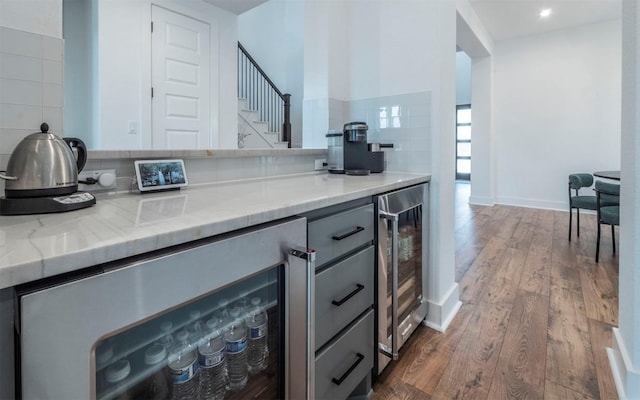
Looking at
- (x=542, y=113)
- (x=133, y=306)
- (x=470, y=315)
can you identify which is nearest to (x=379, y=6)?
(x=470, y=315)

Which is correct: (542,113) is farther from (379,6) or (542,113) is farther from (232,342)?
(232,342)

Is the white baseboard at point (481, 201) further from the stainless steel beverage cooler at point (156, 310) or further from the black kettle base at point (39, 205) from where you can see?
the black kettle base at point (39, 205)

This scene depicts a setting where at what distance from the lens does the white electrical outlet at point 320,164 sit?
2148 millimetres

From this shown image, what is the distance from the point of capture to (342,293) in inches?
45.8

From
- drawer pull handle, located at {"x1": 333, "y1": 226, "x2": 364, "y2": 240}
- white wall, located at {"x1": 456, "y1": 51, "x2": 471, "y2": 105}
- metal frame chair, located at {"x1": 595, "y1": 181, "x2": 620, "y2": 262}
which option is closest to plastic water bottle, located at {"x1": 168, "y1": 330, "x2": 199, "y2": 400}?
drawer pull handle, located at {"x1": 333, "y1": 226, "x2": 364, "y2": 240}

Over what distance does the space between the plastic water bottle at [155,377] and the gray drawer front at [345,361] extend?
1.55 feet

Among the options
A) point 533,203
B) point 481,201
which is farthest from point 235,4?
point 533,203

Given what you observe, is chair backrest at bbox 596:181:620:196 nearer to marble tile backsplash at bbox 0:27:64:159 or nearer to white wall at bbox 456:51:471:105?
marble tile backsplash at bbox 0:27:64:159

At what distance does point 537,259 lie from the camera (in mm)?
3002

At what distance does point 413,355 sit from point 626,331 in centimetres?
94

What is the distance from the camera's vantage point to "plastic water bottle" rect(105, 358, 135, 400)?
627 mm

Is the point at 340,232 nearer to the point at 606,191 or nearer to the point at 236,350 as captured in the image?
the point at 236,350

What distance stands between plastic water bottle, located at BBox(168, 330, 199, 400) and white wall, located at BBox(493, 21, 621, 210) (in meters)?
6.32

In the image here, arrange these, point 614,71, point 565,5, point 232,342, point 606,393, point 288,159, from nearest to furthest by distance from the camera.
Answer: point 232,342 → point 606,393 → point 288,159 → point 565,5 → point 614,71
